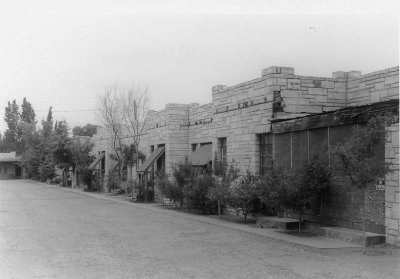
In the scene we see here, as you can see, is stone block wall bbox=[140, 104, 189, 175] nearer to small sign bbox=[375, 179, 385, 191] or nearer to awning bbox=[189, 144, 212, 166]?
awning bbox=[189, 144, 212, 166]

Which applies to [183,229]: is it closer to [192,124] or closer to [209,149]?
[209,149]

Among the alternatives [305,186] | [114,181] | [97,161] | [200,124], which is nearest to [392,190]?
[305,186]

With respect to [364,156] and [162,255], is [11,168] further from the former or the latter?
[364,156]

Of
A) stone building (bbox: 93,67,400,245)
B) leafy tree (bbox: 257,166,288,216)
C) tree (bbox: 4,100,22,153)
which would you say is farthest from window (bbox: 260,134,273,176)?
tree (bbox: 4,100,22,153)

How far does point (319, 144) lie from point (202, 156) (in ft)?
27.8

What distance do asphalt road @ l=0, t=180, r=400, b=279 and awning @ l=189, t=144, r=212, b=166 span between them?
19.3ft

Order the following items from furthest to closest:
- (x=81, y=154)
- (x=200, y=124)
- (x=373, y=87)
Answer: (x=81, y=154) < (x=200, y=124) < (x=373, y=87)

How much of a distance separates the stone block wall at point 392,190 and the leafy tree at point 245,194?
4.88 m

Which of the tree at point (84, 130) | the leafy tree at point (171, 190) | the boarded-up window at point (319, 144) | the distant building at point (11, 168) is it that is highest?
the tree at point (84, 130)

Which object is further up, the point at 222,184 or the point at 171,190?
the point at 222,184

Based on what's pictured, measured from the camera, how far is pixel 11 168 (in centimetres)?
7338

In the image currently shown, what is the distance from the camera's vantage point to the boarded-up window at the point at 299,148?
15.0 meters

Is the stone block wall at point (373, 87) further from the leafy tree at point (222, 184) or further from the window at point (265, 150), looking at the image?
the leafy tree at point (222, 184)

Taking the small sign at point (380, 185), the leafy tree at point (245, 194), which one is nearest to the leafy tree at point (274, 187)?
the leafy tree at point (245, 194)
